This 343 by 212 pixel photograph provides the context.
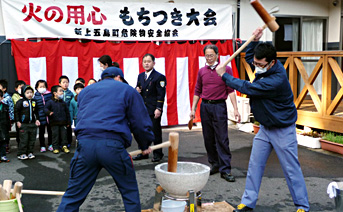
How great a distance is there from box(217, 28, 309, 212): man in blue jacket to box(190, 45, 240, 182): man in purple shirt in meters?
1.46

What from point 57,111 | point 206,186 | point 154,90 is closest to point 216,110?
point 206,186

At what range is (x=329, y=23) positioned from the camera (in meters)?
12.9

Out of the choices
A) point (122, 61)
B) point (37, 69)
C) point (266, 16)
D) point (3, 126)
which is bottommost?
point (3, 126)

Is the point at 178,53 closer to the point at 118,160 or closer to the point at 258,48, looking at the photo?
the point at 258,48

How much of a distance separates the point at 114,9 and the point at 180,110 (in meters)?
3.38

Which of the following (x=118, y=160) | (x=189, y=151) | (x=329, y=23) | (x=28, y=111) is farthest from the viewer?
(x=329, y=23)

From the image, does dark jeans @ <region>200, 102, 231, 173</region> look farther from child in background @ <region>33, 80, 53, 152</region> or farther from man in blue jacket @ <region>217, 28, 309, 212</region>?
child in background @ <region>33, 80, 53, 152</region>

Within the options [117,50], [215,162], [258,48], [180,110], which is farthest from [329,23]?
[258,48]

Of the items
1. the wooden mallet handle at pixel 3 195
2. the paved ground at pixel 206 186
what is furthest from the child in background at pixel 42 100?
the wooden mallet handle at pixel 3 195

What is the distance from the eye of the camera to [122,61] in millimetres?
10477

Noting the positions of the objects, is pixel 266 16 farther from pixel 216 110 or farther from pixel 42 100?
pixel 42 100

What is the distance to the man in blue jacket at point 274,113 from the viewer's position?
181 inches

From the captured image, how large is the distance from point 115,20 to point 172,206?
22.0ft

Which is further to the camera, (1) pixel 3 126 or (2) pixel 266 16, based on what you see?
(1) pixel 3 126
